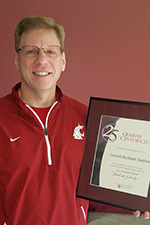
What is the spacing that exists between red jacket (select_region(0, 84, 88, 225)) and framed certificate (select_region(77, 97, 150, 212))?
69mm

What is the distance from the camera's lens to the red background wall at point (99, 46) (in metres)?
2.50

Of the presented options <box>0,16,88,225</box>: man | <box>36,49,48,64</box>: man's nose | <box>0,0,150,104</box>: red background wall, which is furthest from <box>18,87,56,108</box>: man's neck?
<box>0,0,150,104</box>: red background wall

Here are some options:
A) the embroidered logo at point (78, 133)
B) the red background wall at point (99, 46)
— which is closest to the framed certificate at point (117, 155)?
the embroidered logo at point (78, 133)

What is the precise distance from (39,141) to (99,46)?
1366 millimetres

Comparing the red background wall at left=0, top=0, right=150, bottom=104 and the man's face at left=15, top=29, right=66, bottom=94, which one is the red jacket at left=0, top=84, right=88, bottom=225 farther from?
the red background wall at left=0, top=0, right=150, bottom=104

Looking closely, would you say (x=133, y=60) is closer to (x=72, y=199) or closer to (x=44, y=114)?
(x=44, y=114)

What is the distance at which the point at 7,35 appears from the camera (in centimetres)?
246

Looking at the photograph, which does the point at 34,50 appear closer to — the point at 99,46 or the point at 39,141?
the point at 39,141

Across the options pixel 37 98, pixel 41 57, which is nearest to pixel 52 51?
pixel 41 57

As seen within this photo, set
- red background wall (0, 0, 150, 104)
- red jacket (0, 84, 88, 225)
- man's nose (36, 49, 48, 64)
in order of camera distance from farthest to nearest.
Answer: red background wall (0, 0, 150, 104) < man's nose (36, 49, 48, 64) < red jacket (0, 84, 88, 225)

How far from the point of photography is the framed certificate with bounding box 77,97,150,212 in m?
1.41

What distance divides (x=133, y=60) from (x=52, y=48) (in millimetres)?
1219

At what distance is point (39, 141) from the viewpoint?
4.83 feet

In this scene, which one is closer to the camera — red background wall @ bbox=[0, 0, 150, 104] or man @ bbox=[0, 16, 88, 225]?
man @ bbox=[0, 16, 88, 225]
